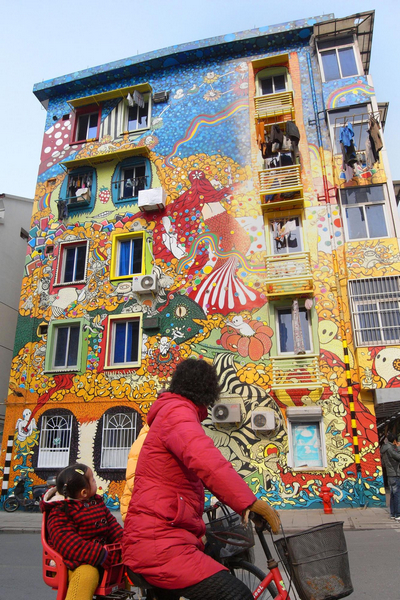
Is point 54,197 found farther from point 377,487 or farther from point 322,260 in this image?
point 377,487

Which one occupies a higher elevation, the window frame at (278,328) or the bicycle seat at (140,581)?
the window frame at (278,328)

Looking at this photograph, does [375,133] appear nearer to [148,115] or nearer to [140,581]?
[148,115]

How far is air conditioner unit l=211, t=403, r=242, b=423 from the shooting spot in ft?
45.6

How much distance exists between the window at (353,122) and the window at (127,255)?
7.78m

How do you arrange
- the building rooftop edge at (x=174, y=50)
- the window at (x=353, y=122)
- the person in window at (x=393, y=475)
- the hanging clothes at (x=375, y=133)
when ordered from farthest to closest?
the building rooftop edge at (x=174, y=50) → the window at (x=353, y=122) → the hanging clothes at (x=375, y=133) → the person in window at (x=393, y=475)

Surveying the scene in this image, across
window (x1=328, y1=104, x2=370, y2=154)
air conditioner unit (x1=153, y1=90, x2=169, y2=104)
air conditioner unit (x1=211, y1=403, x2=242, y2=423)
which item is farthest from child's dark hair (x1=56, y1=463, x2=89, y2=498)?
air conditioner unit (x1=153, y1=90, x2=169, y2=104)

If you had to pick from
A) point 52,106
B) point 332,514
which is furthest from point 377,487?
point 52,106

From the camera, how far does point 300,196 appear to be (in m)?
16.1

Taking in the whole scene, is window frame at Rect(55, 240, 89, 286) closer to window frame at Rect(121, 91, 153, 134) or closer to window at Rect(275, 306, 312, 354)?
window frame at Rect(121, 91, 153, 134)

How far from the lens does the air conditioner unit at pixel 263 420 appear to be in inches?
537

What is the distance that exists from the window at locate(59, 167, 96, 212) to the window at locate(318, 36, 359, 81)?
9.94 meters

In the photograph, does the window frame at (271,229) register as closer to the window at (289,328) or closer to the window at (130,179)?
the window at (289,328)

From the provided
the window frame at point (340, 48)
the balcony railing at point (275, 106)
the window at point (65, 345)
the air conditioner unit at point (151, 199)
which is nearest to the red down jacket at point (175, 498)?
the window at point (65, 345)

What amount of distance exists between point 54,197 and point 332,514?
15.4 meters
